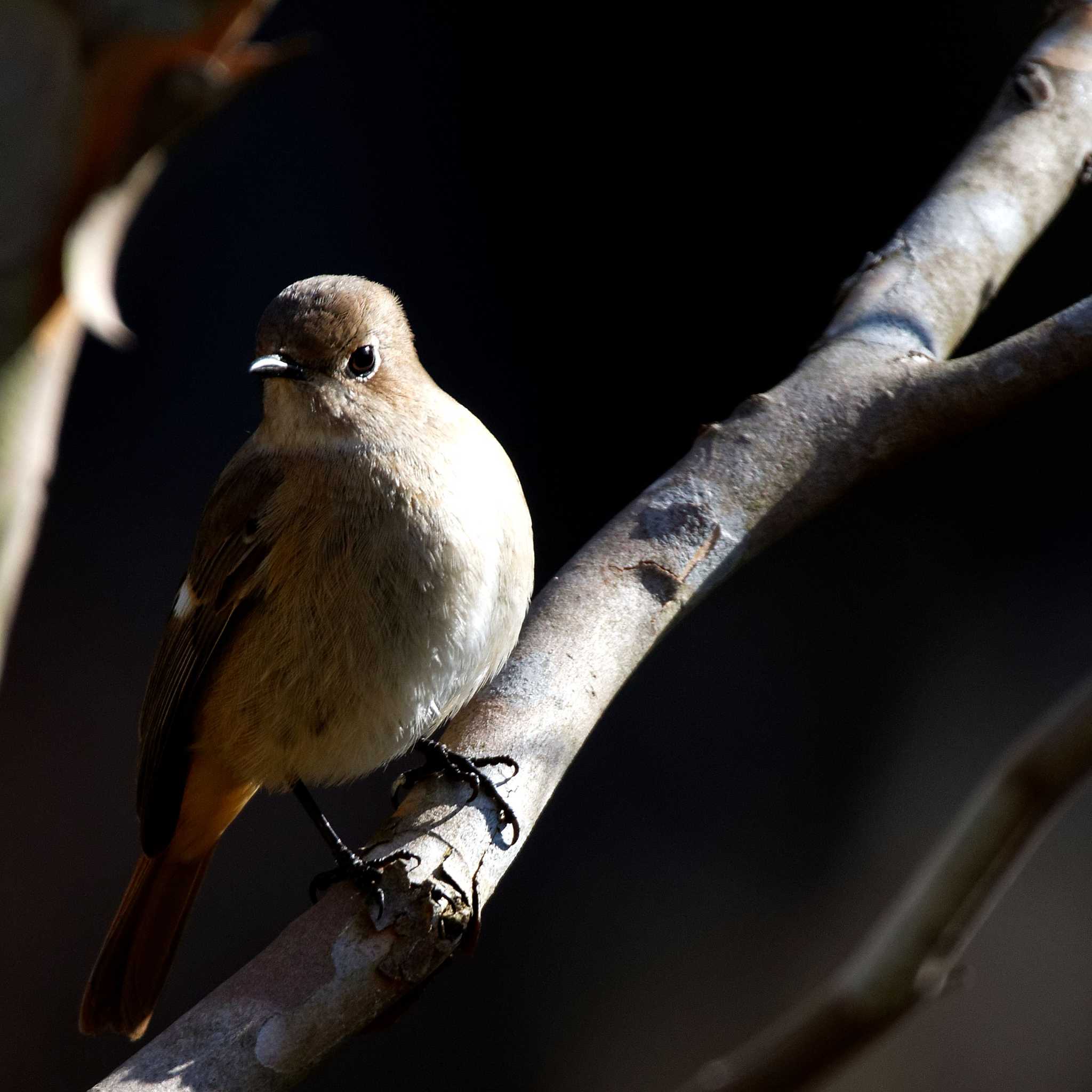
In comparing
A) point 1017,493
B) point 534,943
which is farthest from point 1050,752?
point 1017,493

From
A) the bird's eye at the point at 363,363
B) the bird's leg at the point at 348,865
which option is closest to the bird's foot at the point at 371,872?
the bird's leg at the point at 348,865

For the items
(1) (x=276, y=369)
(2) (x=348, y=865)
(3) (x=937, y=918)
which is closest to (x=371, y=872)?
(2) (x=348, y=865)

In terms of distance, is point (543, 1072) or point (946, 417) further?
point (543, 1072)

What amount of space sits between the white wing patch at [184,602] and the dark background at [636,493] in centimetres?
174

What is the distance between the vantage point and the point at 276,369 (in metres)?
2.82

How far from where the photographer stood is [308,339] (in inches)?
113

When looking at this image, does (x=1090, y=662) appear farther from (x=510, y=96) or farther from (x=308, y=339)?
(x=308, y=339)

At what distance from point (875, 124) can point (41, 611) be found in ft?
11.5

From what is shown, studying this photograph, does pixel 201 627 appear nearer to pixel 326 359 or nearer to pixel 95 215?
pixel 326 359

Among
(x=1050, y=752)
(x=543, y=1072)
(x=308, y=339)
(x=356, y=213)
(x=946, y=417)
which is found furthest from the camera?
(x=356, y=213)

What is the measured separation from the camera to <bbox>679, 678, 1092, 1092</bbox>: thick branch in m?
1.55

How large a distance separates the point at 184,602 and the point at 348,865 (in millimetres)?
961

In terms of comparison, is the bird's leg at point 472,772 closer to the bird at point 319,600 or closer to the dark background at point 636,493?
the bird at point 319,600

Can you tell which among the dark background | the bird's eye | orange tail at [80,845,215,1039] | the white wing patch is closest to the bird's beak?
the bird's eye
